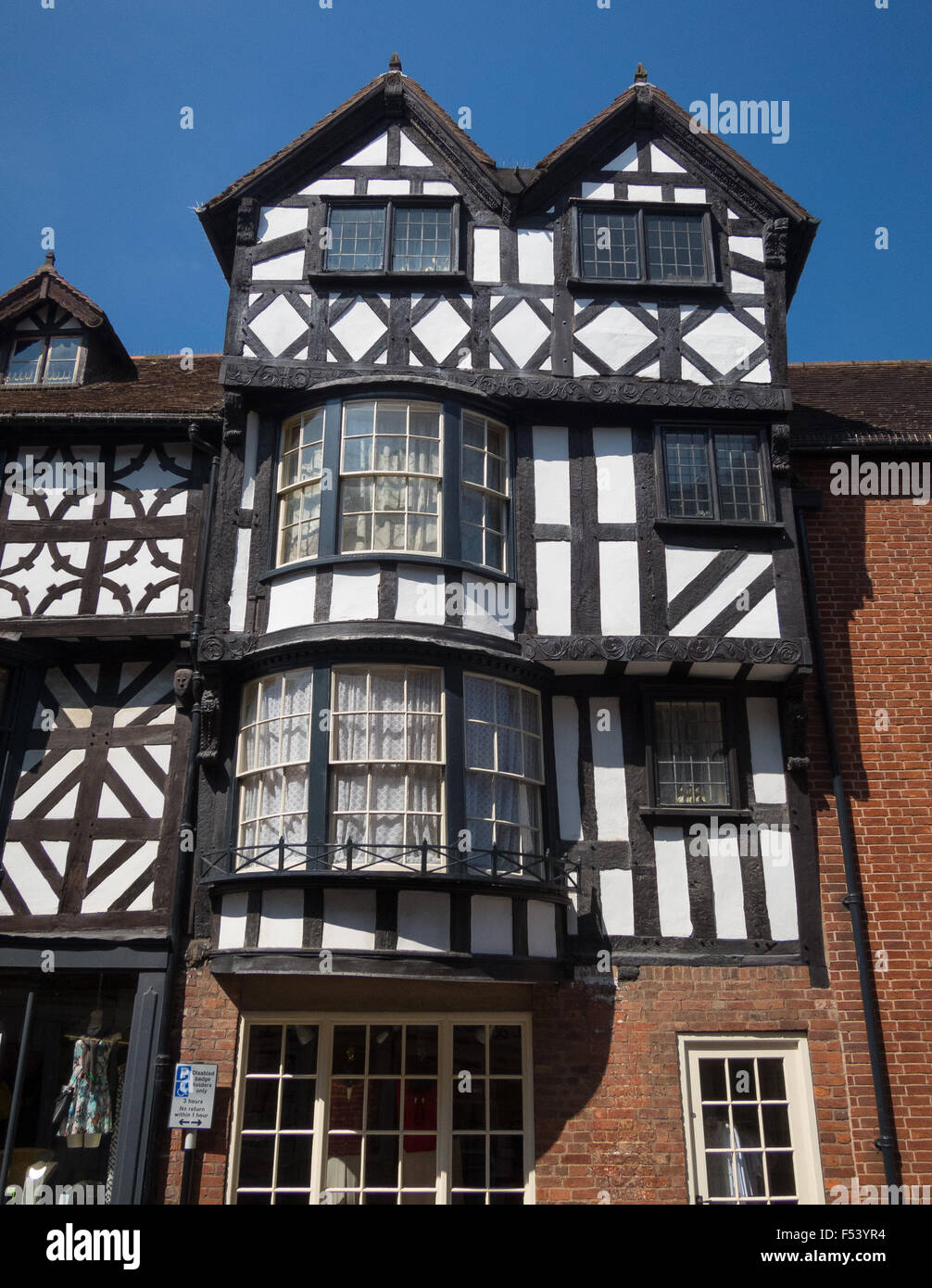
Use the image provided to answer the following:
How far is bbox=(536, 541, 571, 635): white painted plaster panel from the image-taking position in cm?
1153

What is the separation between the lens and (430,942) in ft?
32.7

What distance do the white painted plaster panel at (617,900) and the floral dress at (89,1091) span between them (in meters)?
5.21

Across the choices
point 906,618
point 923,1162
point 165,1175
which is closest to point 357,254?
point 906,618

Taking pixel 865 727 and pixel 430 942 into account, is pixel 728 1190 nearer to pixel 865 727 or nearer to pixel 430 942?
pixel 430 942

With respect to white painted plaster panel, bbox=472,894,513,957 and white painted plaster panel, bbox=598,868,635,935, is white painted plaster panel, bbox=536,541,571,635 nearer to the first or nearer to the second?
white painted plaster panel, bbox=598,868,635,935

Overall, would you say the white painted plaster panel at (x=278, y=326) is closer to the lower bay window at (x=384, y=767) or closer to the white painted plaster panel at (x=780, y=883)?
the lower bay window at (x=384, y=767)

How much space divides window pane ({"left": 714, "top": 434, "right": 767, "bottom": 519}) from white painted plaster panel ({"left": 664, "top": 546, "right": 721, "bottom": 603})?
57cm

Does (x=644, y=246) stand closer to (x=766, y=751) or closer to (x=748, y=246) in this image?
(x=748, y=246)

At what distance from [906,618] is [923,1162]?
5710mm

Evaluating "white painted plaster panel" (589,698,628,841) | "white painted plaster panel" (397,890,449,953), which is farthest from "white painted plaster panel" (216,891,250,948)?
"white painted plaster panel" (589,698,628,841)

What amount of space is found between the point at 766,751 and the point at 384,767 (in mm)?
4154

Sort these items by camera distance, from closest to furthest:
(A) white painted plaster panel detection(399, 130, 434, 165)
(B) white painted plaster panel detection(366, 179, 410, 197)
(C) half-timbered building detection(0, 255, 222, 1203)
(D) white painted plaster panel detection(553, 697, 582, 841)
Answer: (C) half-timbered building detection(0, 255, 222, 1203) → (D) white painted plaster panel detection(553, 697, 582, 841) → (B) white painted plaster panel detection(366, 179, 410, 197) → (A) white painted plaster panel detection(399, 130, 434, 165)

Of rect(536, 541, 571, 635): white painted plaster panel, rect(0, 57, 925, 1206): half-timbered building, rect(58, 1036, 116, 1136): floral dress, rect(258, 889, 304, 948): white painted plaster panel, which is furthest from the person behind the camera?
rect(536, 541, 571, 635): white painted plaster panel

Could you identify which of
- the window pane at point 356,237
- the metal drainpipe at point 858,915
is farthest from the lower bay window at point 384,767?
the window pane at point 356,237
